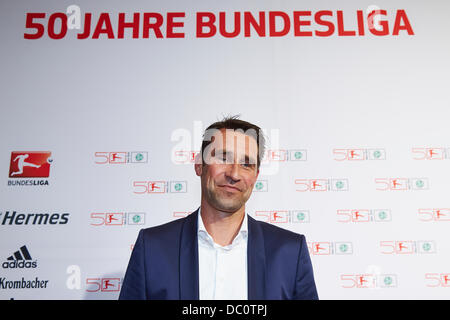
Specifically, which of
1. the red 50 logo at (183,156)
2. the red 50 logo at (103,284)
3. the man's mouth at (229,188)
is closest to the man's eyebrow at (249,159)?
the man's mouth at (229,188)

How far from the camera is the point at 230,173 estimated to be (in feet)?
6.31

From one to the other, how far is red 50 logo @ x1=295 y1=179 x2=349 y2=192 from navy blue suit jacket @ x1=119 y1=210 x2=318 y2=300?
23.9 inches

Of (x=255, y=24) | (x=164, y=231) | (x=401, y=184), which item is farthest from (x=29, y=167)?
(x=401, y=184)

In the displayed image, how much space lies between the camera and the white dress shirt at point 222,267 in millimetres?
1776

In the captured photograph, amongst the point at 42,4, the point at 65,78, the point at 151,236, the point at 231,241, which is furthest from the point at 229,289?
the point at 42,4

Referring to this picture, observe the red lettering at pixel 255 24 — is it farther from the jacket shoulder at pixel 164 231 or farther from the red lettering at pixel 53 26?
the jacket shoulder at pixel 164 231

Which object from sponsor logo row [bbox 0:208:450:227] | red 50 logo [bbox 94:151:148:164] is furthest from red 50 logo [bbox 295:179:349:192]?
red 50 logo [bbox 94:151:148:164]

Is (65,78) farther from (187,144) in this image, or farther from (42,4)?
(187,144)

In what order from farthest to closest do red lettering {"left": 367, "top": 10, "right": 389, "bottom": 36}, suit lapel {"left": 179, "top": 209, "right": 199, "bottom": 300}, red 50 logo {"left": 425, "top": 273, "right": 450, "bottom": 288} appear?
red lettering {"left": 367, "top": 10, "right": 389, "bottom": 36}, red 50 logo {"left": 425, "top": 273, "right": 450, "bottom": 288}, suit lapel {"left": 179, "top": 209, "right": 199, "bottom": 300}

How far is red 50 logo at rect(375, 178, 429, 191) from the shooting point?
7.98ft

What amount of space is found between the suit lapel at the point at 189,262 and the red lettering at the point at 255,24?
1518mm

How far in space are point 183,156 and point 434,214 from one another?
1634 mm

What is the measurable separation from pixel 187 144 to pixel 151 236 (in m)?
0.82

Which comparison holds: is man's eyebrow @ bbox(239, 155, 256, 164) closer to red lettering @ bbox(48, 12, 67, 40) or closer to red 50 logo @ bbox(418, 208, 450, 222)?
red 50 logo @ bbox(418, 208, 450, 222)
